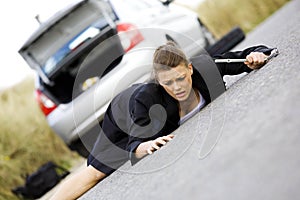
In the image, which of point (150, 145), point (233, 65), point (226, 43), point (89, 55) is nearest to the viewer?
point (150, 145)

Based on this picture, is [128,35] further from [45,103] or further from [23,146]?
[23,146]

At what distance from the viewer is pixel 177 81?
132 inches

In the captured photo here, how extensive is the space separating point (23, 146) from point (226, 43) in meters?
3.80

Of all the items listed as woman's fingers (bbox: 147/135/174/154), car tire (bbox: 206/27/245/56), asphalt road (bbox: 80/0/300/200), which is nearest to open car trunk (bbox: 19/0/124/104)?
car tire (bbox: 206/27/245/56)

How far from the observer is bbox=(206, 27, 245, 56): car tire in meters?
7.29

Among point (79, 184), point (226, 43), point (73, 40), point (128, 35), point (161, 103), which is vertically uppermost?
point (73, 40)

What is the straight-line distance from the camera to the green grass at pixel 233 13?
14453 mm

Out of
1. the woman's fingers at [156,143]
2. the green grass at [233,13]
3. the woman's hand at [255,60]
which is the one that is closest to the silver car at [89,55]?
the woman's hand at [255,60]

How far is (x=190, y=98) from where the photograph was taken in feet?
11.9

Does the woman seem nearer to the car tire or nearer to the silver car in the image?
the silver car

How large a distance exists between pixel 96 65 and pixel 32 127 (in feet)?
10.9

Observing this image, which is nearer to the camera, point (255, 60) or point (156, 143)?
point (156, 143)

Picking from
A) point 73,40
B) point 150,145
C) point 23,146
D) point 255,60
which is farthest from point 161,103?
point 23,146

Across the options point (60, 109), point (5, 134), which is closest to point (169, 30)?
point (60, 109)
